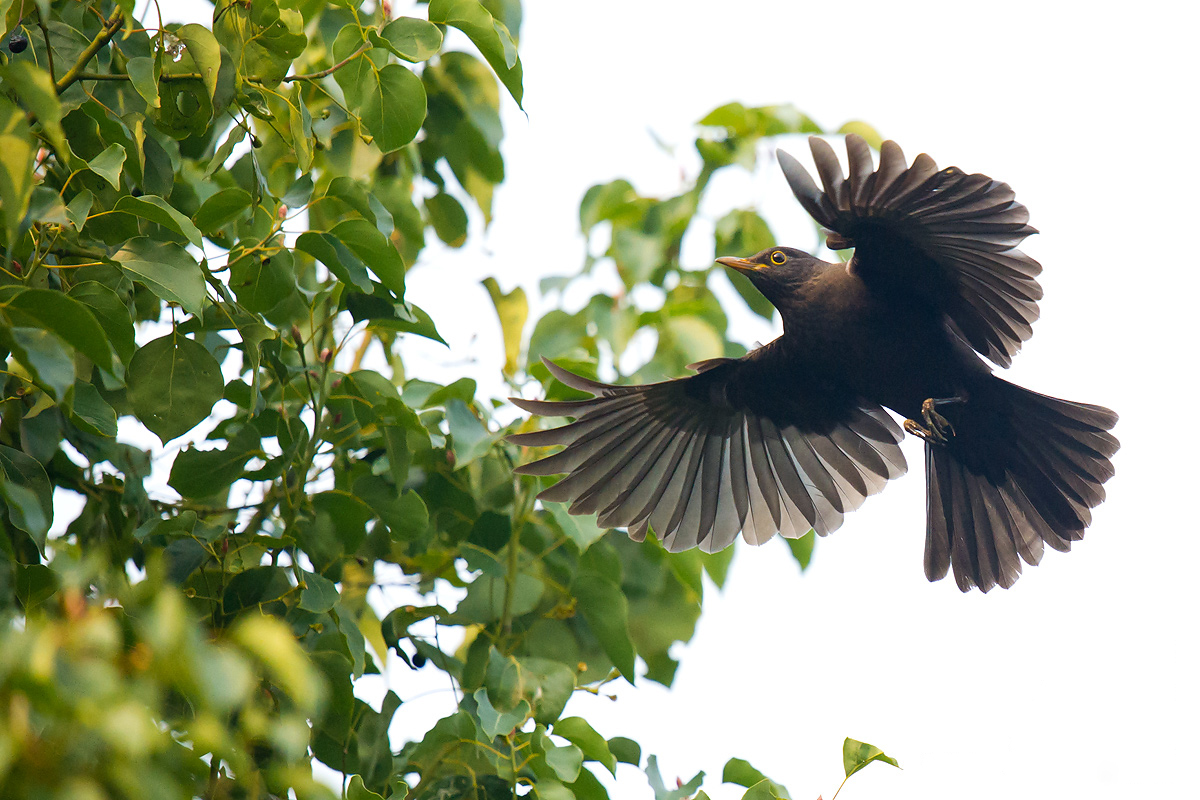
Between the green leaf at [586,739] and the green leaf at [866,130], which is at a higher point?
the green leaf at [866,130]

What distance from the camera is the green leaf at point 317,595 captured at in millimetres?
2197

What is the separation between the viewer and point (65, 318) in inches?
57.6

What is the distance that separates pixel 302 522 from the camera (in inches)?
102

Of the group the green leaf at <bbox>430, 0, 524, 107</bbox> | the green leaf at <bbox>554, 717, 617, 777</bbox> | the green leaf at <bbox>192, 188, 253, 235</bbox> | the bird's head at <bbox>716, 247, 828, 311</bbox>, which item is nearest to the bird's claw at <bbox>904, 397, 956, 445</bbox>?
the bird's head at <bbox>716, 247, 828, 311</bbox>

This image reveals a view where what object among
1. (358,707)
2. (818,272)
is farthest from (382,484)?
(818,272)

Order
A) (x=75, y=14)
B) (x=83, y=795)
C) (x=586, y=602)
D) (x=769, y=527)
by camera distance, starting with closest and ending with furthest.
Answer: (x=83, y=795)
(x=75, y=14)
(x=586, y=602)
(x=769, y=527)

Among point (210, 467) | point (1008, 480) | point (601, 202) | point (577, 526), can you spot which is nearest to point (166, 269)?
point (210, 467)

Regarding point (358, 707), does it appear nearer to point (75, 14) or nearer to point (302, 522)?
point (302, 522)

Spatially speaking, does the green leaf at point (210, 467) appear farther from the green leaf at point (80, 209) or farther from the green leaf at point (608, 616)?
the green leaf at point (608, 616)

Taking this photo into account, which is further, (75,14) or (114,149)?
(75,14)

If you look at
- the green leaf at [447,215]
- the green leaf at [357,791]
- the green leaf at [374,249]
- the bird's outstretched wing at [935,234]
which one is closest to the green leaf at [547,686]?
the green leaf at [357,791]

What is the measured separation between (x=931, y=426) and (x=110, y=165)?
237 centimetres

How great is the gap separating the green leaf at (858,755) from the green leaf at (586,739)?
1.66 ft

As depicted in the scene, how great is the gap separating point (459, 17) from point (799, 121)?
1.69 m
